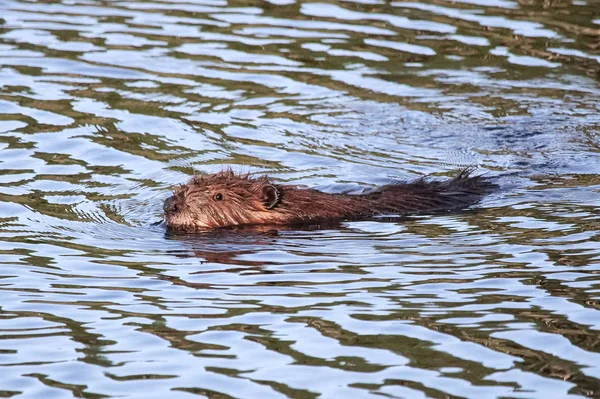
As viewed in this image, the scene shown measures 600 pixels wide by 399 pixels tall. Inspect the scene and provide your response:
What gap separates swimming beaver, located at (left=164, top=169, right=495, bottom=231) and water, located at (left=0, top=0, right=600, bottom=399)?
0.23 meters

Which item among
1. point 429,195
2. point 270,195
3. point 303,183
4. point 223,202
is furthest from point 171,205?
point 429,195

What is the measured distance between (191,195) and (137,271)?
68.5 inches

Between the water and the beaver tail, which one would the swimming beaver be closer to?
the beaver tail

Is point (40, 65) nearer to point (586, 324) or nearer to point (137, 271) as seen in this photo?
point (137, 271)

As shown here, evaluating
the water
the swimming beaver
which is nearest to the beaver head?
the swimming beaver

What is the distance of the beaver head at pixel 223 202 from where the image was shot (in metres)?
9.29

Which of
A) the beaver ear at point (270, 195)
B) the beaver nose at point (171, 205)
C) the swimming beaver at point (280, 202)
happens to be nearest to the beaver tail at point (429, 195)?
the swimming beaver at point (280, 202)

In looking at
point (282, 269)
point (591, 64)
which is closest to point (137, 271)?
point (282, 269)

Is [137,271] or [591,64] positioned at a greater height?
[591,64]

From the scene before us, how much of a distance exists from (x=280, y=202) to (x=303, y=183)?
3.12ft

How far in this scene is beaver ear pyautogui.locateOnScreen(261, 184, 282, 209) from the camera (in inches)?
367

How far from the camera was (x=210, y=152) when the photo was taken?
10938 mm

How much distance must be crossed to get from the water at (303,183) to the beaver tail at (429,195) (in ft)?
0.66

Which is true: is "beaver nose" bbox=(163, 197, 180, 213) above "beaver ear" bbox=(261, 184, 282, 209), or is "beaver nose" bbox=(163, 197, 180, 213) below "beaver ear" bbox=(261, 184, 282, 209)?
below
